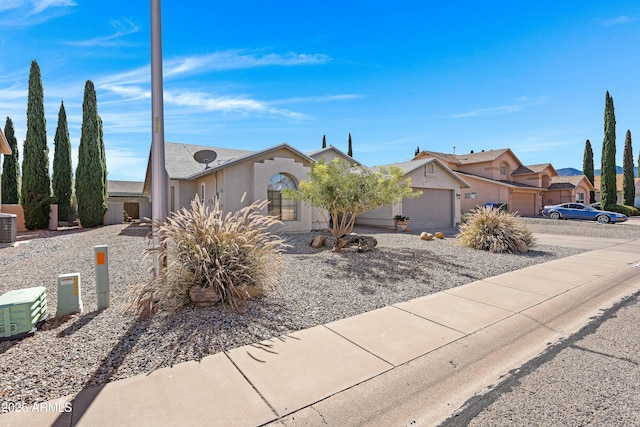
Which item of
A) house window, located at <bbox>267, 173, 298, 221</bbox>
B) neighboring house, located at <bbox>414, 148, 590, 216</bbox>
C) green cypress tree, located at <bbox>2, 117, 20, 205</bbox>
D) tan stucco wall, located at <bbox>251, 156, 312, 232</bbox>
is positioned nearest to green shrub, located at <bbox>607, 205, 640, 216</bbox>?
neighboring house, located at <bbox>414, 148, 590, 216</bbox>

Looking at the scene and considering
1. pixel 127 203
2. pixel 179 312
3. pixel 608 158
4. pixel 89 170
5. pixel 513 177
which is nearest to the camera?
pixel 179 312

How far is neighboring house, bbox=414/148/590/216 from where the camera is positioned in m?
29.7

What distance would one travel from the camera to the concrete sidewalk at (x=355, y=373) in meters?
2.50

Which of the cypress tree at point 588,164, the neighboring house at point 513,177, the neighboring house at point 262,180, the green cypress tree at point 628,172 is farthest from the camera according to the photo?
the cypress tree at point 588,164

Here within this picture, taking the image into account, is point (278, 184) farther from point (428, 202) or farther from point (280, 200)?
point (428, 202)

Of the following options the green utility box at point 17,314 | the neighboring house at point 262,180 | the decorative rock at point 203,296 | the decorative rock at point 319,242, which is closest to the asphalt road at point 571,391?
the decorative rock at point 203,296

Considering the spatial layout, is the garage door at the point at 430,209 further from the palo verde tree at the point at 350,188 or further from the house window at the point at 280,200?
the palo verde tree at the point at 350,188

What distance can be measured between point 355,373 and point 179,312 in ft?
8.39

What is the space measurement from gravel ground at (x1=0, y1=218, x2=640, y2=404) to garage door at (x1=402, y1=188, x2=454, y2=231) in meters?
9.45

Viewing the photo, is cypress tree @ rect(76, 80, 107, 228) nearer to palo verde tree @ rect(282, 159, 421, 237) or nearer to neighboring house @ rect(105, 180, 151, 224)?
neighboring house @ rect(105, 180, 151, 224)

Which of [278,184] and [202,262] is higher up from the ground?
[278,184]

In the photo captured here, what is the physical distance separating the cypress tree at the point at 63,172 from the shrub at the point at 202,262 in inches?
853

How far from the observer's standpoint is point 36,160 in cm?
1827

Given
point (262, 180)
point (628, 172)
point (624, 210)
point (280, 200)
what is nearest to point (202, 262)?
point (262, 180)
